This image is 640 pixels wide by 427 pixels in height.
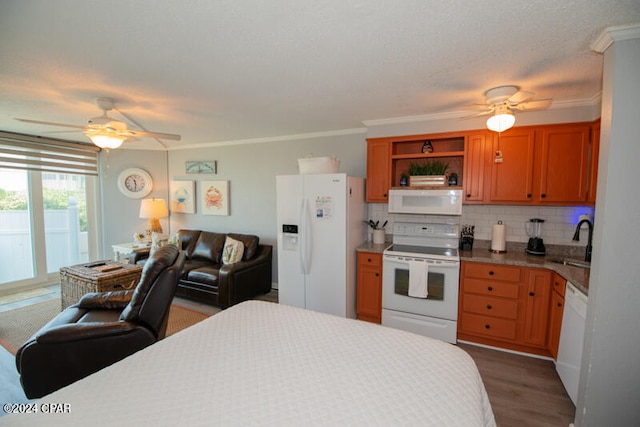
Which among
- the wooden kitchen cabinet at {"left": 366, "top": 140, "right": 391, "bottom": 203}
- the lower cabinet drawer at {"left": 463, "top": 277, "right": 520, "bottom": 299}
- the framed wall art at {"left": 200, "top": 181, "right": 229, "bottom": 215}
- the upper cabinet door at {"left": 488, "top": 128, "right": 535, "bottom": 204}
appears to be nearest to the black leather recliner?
the wooden kitchen cabinet at {"left": 366, "top": 140, "right": 391, "bottom": 203}

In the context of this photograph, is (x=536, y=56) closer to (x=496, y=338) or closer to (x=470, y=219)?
(x=470, y=219)

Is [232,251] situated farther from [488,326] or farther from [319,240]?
[488,326]

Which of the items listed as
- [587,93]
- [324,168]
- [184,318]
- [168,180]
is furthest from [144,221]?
[587,93]

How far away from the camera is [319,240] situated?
10.9ft

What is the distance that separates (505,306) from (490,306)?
0.13 metres

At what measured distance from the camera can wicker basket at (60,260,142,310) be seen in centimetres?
309

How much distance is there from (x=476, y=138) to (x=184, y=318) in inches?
158

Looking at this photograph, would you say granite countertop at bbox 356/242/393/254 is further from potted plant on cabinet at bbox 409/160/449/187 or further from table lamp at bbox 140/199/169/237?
table lamp at bbox 140/199/169/237

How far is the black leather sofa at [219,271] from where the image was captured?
3680 millimetres

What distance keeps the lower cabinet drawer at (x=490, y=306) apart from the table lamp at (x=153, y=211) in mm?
4892

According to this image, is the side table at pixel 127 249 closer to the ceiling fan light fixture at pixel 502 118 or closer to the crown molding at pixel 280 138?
the crown molding at pixel 280 138

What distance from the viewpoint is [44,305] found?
3793mm

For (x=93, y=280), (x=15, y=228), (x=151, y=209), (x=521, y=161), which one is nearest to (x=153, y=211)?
(x=151, y=209)

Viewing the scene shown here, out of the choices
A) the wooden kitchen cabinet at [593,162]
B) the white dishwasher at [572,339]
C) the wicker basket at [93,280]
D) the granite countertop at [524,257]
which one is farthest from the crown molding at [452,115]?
the wicker basket at [93,280]
